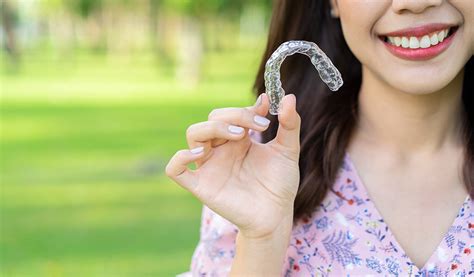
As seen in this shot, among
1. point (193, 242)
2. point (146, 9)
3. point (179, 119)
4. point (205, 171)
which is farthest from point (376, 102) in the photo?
point (146, 9)

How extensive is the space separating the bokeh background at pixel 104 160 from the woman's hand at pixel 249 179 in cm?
84

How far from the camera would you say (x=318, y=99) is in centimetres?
247

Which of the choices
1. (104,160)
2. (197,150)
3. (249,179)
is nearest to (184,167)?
(197,150)

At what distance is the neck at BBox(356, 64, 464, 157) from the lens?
227 cm

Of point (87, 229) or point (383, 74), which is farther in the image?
point (87, 229)

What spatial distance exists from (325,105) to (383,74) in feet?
1.13

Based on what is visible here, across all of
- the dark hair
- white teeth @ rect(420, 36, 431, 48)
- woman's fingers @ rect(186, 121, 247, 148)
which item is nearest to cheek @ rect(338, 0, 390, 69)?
white teeth @ rect(420, 36, 431, 48)

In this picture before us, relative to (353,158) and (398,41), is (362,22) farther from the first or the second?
(353,158)

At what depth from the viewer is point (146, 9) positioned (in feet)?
157

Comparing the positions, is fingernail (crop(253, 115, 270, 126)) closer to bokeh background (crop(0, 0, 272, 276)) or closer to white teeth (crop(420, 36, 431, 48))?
white teeth (crop(420, 36, 431, 48))

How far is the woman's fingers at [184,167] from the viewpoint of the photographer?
1.90 meters

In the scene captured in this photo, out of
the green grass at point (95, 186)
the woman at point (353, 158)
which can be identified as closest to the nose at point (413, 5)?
the woman at point (353, 158)

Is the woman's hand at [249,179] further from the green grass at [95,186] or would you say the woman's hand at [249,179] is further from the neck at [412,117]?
the green grass at [95,186]

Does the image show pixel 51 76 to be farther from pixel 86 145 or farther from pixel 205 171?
pixel 205 171
